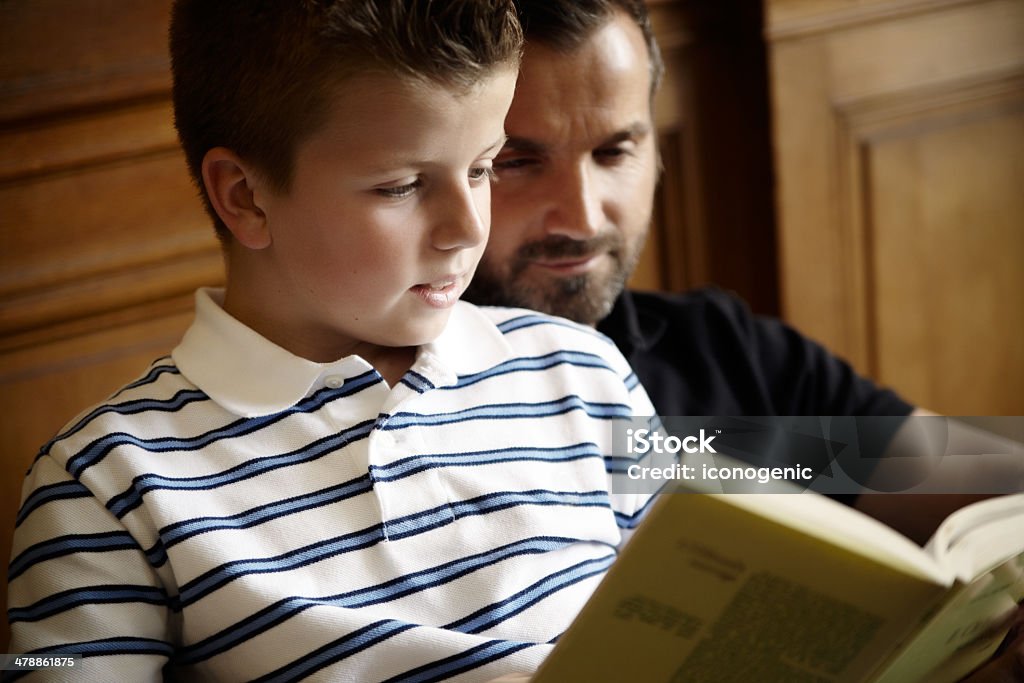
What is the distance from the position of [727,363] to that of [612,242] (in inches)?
9.9

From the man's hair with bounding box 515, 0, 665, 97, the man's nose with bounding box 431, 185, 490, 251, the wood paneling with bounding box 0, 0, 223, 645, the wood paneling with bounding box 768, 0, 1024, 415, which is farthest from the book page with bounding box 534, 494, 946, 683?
the wood paneling with bounding box 768, 0, 1024, 415

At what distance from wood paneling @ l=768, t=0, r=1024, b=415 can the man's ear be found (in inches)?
46.2

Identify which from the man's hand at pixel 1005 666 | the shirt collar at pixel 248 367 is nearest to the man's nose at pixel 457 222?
the shirt collar at pixel 248 367

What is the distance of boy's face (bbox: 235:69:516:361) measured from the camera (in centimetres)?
84

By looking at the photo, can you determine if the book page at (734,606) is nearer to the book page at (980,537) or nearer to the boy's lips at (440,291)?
the book page at (980,537)

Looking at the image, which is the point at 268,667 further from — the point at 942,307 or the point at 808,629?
the point at 942,307

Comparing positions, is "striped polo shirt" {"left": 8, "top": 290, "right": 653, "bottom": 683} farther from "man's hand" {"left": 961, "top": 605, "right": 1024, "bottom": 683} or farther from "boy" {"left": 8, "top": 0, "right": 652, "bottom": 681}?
"man's hand" {"left": 961, "top": 605, "right": 1024, "bottom": 683}

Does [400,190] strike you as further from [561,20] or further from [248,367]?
[561,20]

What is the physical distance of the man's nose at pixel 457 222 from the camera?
0.88 meters

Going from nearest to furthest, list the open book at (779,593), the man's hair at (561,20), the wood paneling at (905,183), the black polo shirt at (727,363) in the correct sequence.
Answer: the open book at (779,593)
the man's hair at (561,20)
the black polo shirt at (727,363)
the wood paneling at (905,183)

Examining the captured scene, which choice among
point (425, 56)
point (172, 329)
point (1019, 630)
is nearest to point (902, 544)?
point (1019, 630)

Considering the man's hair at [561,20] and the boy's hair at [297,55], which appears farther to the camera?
the man's hair at [561,20]

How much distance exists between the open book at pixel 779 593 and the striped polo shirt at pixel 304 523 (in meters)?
0.20

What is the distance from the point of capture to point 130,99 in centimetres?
130
